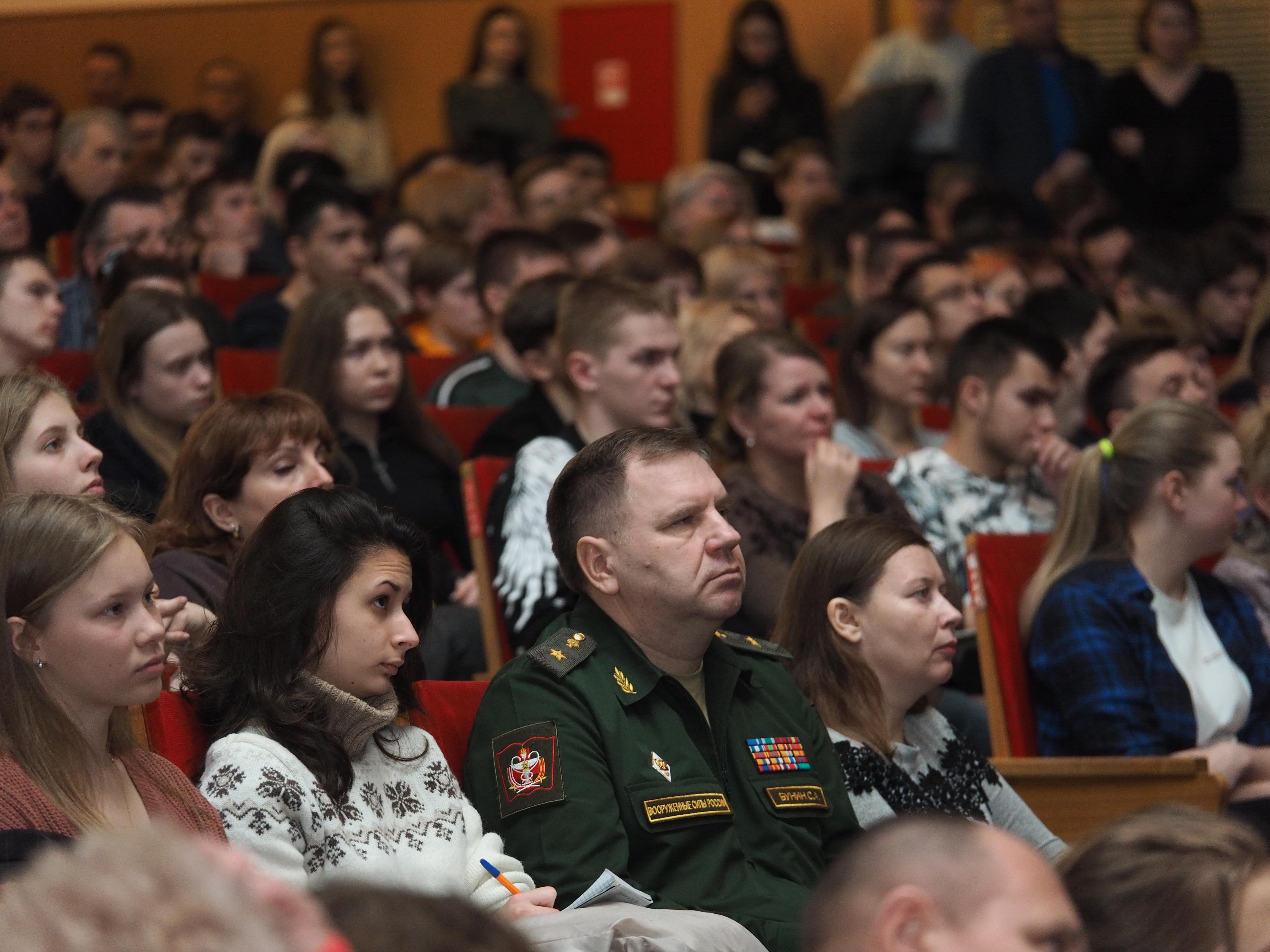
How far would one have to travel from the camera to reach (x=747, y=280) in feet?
18.3

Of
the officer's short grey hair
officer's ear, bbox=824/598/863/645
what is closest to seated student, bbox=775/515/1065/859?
officer's ear, bbox=824/598/863/645

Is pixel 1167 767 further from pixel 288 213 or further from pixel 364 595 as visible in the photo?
pixel 288 213

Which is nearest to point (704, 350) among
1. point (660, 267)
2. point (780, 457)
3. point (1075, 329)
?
point (660, 267)

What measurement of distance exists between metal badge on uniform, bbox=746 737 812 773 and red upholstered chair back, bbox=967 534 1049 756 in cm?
83

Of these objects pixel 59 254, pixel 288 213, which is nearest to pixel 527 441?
pixel 288 213

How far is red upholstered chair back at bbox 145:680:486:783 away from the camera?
7.32 ft

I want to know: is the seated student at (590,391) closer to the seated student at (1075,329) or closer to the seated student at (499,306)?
the seated student at (499,306)

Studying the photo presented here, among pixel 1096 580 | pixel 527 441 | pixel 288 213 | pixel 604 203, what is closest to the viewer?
pixel 1096 580

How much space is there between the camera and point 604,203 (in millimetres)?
7586

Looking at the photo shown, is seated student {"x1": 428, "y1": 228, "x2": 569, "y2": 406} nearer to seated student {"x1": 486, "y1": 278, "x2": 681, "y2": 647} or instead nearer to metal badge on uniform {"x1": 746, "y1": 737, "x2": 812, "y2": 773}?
seated student {"x1": 486, "y1": 278, "x2": 681, "y2": 647}

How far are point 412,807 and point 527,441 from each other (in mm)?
1919

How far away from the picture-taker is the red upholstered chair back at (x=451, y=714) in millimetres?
2430

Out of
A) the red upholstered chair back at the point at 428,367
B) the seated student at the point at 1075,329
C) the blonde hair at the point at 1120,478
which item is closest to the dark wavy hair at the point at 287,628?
the blonde hair at the point at 1120,478

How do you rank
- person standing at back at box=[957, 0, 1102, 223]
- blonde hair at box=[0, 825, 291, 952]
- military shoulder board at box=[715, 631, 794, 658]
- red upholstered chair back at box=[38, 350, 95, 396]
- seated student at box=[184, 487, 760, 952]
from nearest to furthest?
blonde hair at box=[0, 825, 291, 952], seated student at box=[184, 487, 760, 952], military shoulder board at box=[715, 631, 794, 658], red upholstered chair back at box=[38, 350, 95, 396], person standing at back at box=[957, 0, 1102, 223]
